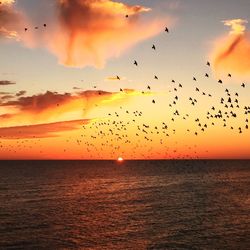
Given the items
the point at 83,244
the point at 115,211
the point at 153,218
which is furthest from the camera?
the point at 115,211

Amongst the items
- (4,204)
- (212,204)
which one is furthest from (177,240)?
(4,204)

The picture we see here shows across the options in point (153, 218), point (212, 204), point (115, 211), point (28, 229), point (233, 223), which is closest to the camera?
point (28, 229)

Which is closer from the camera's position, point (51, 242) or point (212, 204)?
point (51, 242)

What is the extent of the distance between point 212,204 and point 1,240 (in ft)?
159

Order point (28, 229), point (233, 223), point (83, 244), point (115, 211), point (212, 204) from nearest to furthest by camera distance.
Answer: point (83, 244) < point (28, 229) < point (233, 223) < point (115, 211) < point (212, 204)

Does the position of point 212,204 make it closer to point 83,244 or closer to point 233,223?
point 233,223

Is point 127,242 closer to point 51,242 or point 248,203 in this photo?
point 51,242

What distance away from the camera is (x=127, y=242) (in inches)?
1987

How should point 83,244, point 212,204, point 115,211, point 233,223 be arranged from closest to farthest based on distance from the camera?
point 83,244 → point 233,223 → point 115,211 → point 212,204

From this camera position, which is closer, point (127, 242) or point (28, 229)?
point (127, 242)

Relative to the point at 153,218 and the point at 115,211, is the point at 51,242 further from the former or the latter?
the point at 115,211

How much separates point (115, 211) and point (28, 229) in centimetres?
2140

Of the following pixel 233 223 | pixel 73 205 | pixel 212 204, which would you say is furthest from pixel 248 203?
pixel 73 205

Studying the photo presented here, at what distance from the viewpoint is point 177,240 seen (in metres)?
51.3
